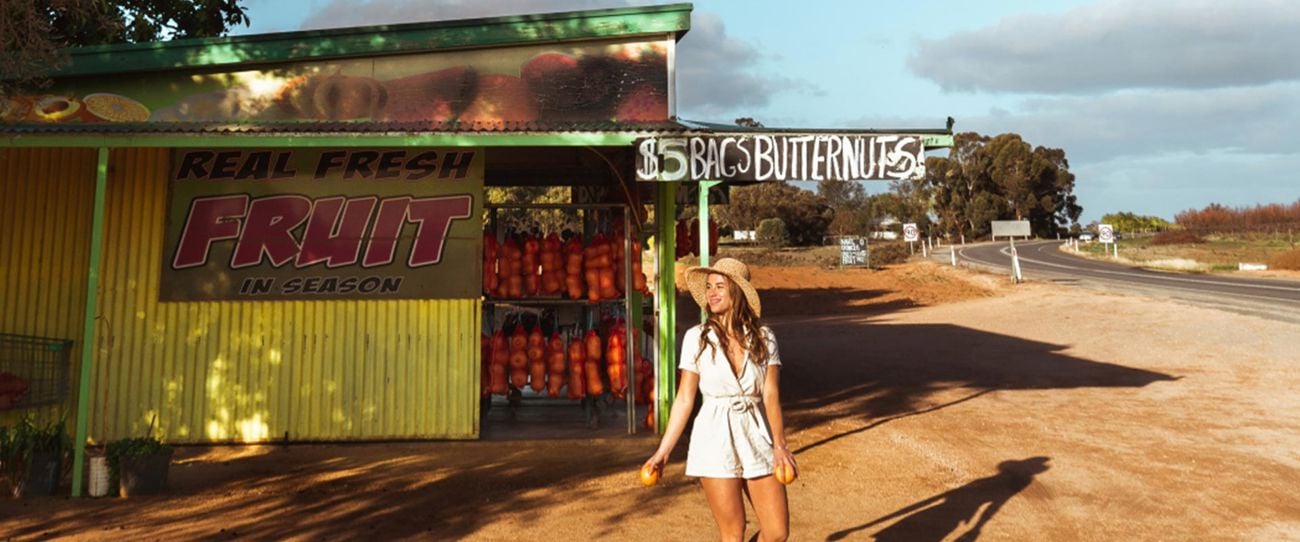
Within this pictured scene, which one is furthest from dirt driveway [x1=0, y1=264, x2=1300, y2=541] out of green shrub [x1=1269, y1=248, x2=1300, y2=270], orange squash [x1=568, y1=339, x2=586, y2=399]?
green shrub [x1=1269, y1=248, x2=1300, y2=270]

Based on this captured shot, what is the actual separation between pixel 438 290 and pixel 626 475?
2910 mm

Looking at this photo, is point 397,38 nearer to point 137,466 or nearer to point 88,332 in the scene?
point 88,332

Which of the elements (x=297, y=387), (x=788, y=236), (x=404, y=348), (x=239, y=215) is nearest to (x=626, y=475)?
(x=404, y=348)

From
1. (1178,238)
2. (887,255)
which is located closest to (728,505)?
(887,255)

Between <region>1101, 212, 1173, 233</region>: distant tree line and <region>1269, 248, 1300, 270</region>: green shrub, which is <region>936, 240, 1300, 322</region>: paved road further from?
<region>1101, 212, 1173, 233</region>: distant tree line

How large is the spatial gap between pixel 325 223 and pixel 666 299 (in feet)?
12.0

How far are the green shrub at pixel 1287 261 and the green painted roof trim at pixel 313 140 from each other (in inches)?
1840

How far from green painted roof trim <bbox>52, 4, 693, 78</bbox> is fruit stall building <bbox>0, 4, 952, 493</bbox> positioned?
2 cm

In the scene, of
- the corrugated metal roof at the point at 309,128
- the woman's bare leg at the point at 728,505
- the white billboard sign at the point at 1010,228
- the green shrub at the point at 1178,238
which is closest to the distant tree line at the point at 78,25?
the corrugated metal roof at the point at 309,128

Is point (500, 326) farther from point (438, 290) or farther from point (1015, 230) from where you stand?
point (1015, 230)

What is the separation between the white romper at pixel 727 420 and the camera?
14.3ft

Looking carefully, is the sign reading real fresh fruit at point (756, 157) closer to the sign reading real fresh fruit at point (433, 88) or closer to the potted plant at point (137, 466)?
the sign reading real fresh fruit at point (433, 88)

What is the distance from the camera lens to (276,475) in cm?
823

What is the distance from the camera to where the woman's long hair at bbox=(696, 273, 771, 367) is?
4.45 metres
